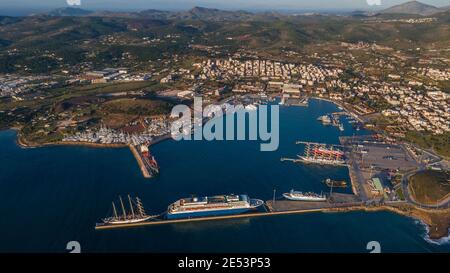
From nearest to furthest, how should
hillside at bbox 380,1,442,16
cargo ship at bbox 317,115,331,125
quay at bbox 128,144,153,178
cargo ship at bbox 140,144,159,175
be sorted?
quay at bbox 128,144,153,178 → cargo ship at bbox 140,144,159,175 → cargo ship at bbox 317,115,331,125 → hillside at bbox 380,1,442,16

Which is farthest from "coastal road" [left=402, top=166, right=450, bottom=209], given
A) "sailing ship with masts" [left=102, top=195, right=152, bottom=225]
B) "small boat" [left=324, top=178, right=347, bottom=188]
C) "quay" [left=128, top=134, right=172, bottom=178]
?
"quay" [left=128, top=134, right=172, bottom=178]

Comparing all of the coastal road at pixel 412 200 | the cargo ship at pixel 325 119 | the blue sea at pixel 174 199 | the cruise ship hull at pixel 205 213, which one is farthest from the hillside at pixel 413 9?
the cruise ship hull at pixel 205 213

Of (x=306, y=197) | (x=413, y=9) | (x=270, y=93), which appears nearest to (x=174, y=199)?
(x=306, y=197)

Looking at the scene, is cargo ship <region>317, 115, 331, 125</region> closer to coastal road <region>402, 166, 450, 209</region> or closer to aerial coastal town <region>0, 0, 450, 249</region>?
aerial coastal town <region>0, 0, 450, 249</region>

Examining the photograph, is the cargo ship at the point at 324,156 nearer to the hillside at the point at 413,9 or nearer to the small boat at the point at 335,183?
the small boat at the point at 335,183

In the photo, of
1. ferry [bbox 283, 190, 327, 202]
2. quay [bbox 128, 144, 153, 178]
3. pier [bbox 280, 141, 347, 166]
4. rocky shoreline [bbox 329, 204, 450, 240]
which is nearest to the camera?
rocky shoreline [bbox 329, 204, 450, 240]
